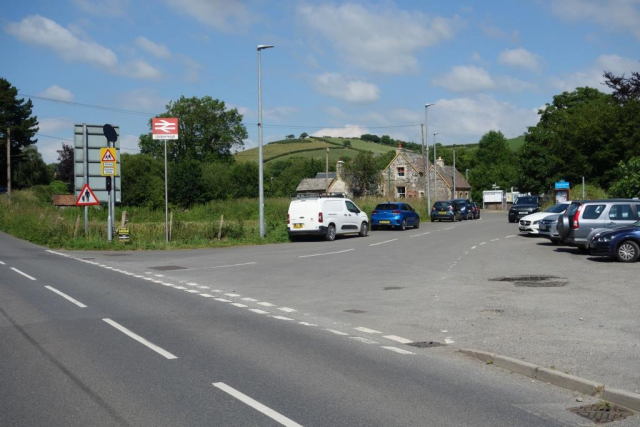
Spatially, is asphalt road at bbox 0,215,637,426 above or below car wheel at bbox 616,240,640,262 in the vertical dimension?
below

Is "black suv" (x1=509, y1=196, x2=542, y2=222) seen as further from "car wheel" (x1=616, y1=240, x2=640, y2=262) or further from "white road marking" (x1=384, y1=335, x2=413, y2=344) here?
"white road marking" (x1=384, y1=335, x2=413, y2=344)

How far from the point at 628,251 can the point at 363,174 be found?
58.2m

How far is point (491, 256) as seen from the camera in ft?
71.5

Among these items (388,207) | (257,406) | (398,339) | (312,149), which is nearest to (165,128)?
(388,207)

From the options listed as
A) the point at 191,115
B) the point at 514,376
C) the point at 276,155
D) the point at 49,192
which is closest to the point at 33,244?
the point at 514,376

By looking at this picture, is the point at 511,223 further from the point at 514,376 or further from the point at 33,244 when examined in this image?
the point at 514,376

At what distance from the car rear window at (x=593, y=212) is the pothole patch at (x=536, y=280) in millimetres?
6508

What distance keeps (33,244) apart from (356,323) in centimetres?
2532

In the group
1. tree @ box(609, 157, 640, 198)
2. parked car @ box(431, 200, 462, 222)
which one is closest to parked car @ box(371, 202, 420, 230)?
parked car @ box(431, 200, 462, 222)

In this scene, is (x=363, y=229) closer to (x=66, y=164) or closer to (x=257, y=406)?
(x=257, y=406)

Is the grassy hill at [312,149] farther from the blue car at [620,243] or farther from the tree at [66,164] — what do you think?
the blue car at [620,243]

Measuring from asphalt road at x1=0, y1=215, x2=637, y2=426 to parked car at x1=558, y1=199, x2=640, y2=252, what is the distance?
5.75 m

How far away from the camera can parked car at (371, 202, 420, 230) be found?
127ft

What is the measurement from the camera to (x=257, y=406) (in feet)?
19.7
